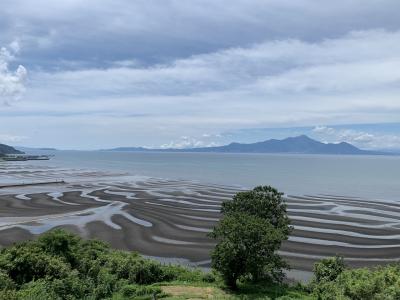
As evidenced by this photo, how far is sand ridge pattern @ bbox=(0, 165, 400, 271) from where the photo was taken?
53.8 metres

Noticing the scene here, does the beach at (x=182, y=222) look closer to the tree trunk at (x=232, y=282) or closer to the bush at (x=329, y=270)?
the bush at (x=329, y=270)

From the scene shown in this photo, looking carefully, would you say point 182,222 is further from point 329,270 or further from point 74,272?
point 329,270

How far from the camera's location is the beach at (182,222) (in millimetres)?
53250

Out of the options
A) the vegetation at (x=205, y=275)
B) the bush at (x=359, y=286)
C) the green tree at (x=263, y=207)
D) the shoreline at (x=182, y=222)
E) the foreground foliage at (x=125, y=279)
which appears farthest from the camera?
the shoreline at (x=182, y=222)

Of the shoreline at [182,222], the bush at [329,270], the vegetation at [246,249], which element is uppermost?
the vegetation at [246,249]

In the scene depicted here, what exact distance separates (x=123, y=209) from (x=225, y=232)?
50042mm

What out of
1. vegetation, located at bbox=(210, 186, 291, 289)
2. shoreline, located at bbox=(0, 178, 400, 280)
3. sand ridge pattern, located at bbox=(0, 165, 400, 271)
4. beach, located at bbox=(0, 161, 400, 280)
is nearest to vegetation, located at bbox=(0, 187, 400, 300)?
vegetation, located at bbox=(210, 186, 291, 289)

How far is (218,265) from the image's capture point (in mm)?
35344

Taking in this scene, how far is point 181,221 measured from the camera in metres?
71.4

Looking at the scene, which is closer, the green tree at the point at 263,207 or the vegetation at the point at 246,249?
the vegetation at the point at 246,249

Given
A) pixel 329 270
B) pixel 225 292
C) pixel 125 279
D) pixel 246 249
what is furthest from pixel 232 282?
pixel 125 279

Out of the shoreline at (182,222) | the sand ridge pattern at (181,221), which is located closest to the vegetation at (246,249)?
the shoreline at (182,222)

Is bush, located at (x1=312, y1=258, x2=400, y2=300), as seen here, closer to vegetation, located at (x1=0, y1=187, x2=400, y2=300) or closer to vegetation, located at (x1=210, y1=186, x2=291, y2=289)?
vegetation, located at (x1=0, y1=187, x2=400, y2=300)

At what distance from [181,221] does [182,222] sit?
0.84 metres
